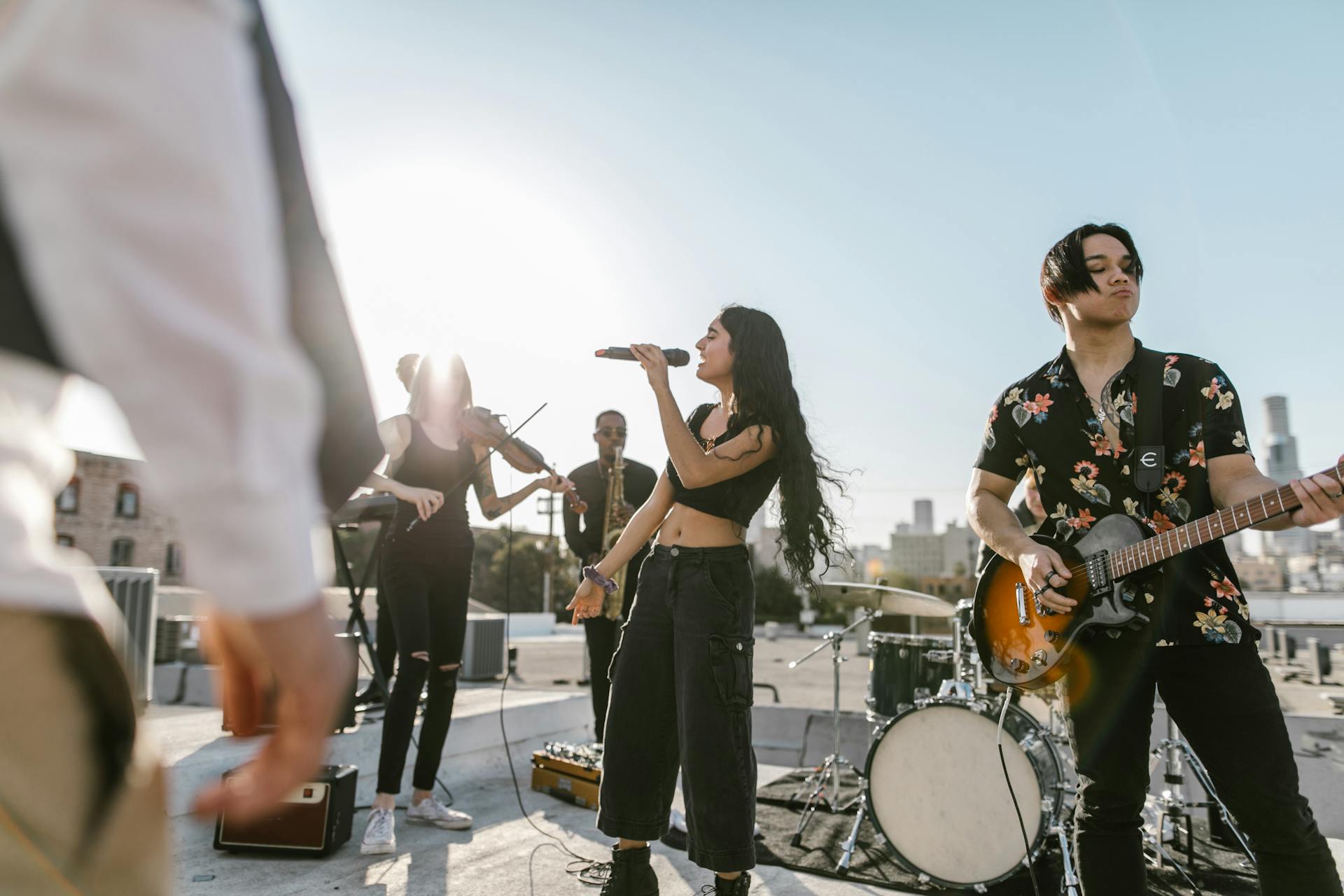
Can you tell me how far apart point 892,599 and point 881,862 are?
4.74ft

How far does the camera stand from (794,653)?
30.7m

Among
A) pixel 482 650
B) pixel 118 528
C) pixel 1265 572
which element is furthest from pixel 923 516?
pixel 482 650

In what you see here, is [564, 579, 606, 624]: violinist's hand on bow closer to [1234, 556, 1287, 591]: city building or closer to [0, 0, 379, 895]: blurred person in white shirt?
[0, 0, 379, 895]: blurred person in white shirt

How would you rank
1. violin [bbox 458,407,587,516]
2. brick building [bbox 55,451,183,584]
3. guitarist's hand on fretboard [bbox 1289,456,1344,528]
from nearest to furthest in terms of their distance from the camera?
guitarist's hand on fretboard [bbox 1289,456,1344,528] < violin [bbox 458,407,587,516] < brick building [bbox 55,451,183,584]

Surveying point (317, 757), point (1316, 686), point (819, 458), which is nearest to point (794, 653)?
point (1316, 686)

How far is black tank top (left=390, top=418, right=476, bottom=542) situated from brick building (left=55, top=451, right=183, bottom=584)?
123ft

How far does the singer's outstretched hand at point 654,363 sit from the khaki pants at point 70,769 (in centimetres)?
233

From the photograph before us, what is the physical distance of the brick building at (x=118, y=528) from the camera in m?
36.2

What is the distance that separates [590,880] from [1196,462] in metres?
2.87

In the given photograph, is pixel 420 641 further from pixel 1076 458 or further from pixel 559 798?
pixel 1076 458

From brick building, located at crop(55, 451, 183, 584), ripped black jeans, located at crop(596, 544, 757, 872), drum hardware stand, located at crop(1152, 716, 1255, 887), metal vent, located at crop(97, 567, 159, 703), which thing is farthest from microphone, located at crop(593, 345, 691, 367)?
brick building, located at crop(55, 451, 183, 584)

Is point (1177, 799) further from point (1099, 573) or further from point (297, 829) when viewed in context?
point (297, 829)

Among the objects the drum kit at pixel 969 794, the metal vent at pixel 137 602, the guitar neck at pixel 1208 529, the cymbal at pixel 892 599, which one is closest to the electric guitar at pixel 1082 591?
the guitar neck at pixel 1208 529

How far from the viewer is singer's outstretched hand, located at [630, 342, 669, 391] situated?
2.94 metres
